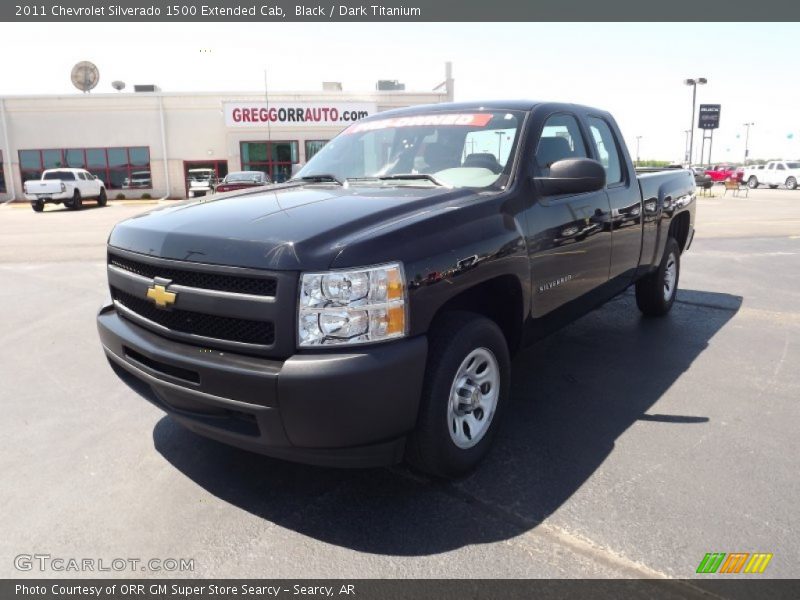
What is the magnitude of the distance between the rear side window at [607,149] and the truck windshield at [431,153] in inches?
44.9

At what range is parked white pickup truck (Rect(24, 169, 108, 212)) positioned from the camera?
25.3 meters

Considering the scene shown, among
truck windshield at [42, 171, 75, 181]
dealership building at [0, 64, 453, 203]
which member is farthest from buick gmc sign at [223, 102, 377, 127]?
truck windshield at [42, 171, 75, 181]

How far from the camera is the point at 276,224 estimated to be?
2752mm

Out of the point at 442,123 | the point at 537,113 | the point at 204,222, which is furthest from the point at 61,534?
the point at 537,113

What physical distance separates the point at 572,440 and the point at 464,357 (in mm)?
1080

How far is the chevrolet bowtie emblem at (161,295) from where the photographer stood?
2803 millimetres

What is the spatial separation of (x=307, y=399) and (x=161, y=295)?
0.97m

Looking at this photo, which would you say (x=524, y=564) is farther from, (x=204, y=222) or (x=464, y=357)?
(x=204, y=222)

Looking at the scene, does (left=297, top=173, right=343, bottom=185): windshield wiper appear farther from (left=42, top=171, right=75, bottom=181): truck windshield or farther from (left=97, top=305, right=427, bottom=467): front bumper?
(left=42, top=171, right=75, bottom=181): truck windshield

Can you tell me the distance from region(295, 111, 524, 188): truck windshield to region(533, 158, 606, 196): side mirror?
0.79 feet

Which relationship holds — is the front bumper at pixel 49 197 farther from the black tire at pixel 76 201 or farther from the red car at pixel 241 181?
the red car at pixel 241 181

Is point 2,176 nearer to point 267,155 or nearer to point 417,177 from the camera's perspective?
point 267,155

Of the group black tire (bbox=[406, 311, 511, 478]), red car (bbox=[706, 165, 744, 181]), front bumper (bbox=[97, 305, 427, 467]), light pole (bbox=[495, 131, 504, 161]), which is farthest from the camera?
red car (bbox=[706, 165, 744, 181])

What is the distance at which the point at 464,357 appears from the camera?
114 inches
